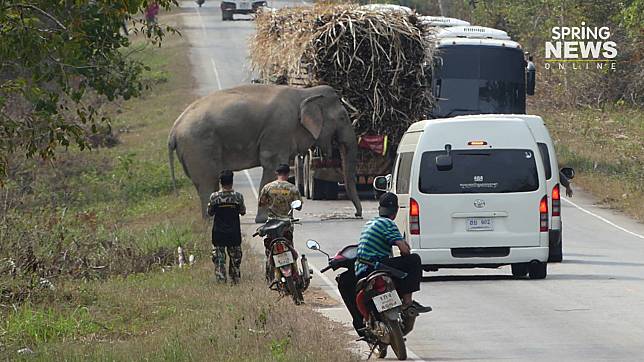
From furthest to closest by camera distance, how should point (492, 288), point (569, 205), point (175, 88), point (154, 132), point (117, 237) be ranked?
point (175, 88), point (154, 132), point (569, 205), point (117, 237), point (492, 288)

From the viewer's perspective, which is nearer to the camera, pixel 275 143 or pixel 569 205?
pixel 275 143

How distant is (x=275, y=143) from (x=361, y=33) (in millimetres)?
3022

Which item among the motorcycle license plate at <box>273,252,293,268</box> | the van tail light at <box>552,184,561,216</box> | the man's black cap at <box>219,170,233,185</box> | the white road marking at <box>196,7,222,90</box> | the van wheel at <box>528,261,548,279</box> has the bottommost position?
the white road marking at <box>196,7,222,90</box>

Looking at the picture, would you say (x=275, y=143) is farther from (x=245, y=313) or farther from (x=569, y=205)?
(x=245, y=313)

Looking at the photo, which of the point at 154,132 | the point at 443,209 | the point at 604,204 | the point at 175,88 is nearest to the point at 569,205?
the point at 604,204

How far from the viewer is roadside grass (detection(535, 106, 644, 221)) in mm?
32031

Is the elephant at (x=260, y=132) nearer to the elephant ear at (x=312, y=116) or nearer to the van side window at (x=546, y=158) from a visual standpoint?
the elephant ear at (x=312, y=116)

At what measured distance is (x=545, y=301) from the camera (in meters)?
16.6

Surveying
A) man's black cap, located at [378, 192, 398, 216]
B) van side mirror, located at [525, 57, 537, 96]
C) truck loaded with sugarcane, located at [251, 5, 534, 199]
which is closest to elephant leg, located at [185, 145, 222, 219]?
truck loaded with sugarcane, located at [251, 5, 534, 199]

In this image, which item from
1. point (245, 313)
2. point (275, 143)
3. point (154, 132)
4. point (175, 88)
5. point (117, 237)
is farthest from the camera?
point (175, 88)

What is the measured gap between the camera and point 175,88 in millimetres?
58781

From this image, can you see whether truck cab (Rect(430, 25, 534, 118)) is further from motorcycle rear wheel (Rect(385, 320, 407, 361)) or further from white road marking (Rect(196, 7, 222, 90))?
white road marking (Rect(196, 7, 222, 90))

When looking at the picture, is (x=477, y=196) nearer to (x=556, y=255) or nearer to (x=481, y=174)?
(x=481, y=174)

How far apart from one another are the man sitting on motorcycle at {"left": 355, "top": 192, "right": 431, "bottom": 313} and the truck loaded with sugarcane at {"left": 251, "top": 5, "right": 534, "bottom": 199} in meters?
15.1
